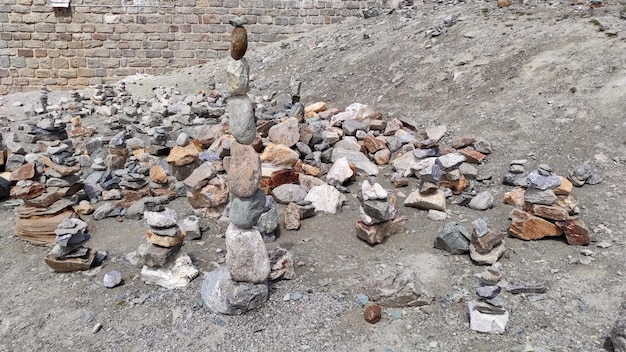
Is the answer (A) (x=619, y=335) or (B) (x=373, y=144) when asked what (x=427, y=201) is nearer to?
(B) (x=373, y=144)

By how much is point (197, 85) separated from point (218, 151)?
6.06m

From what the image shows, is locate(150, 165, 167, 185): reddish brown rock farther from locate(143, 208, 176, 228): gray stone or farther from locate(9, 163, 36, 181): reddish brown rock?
locate(143, 208, 176, 228): gray stone

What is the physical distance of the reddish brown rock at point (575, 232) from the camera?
4.02 metres

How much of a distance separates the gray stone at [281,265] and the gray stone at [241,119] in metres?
1.03

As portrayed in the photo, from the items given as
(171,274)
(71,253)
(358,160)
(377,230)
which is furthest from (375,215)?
(71,253)

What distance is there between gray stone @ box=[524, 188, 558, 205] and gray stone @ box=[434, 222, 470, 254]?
71 centimetres

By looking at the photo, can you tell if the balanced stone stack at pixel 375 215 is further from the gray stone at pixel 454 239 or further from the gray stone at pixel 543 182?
the gray stone at pixel 543 182

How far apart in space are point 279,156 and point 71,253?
245 centimetres

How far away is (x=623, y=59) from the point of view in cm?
651

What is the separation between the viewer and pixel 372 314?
3.33m

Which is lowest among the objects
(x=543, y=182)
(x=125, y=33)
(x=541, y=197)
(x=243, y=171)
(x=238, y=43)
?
(x=541, y=197)

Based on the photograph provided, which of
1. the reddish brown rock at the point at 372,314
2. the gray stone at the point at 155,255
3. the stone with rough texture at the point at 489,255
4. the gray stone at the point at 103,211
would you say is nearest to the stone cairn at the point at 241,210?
the gray stone at the point at 155,255

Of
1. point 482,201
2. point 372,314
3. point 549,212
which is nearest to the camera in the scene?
point 372,314

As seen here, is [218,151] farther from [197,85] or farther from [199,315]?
[197,85]
